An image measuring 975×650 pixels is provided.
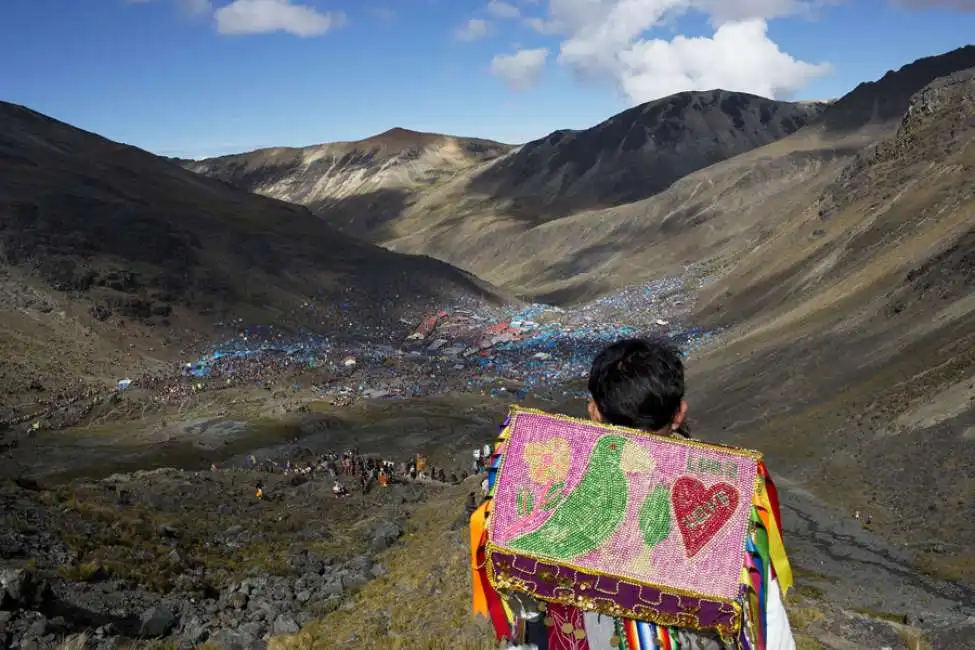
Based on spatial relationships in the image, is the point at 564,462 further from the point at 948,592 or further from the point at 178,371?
the point at 178,371

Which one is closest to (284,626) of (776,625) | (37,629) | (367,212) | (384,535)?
(37,629)

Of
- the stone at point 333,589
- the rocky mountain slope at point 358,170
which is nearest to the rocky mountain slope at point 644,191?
the rocky mountain slope at point 358,170

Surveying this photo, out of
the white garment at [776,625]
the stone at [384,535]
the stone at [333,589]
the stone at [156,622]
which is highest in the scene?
the white garment at [776,625]

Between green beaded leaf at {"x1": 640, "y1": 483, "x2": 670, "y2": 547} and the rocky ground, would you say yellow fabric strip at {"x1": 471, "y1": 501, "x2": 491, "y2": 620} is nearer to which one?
green beaded leaf at {"x1": 640, "y1": 483, "x2": 670, "y2": 547}

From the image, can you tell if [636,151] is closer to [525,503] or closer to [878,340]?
[878,340]

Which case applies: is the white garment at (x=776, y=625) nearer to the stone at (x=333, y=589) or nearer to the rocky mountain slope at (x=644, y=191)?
the stone at (x=333, y=589)

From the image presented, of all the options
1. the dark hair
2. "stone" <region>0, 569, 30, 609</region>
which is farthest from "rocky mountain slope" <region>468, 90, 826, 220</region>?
the dark hair

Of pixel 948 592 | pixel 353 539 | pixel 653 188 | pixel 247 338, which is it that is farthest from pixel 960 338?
pixel 653 188
